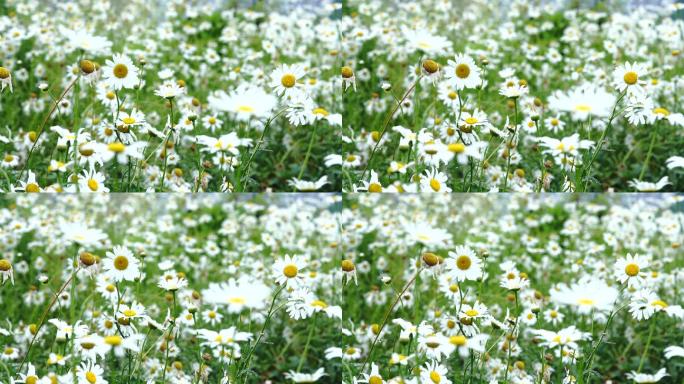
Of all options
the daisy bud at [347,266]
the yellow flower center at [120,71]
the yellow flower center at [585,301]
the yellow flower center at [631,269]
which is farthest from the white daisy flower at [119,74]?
the yellow flower center at [631,269]

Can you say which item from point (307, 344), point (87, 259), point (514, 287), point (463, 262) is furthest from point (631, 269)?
point (87, 259)

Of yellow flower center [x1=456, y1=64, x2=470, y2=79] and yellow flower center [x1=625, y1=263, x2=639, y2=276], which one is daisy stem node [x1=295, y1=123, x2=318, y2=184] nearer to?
yellow flower center [x1=456, y1=64, x2=470, y2=79]

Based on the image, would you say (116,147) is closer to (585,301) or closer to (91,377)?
(91,377)

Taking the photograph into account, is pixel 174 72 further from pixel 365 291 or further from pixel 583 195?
pixel 583 195

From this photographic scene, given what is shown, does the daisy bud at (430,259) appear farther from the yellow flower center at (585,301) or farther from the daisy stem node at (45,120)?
the daisy stem node at (45,120)

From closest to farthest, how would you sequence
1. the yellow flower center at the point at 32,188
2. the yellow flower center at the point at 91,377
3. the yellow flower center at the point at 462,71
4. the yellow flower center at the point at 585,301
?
the yellow flower center at the point at 585,301 → the yellow flower center at the point at 91,377 → the yellow flower center at the point at 32,188 → the yellow flower center at the point at 462,71

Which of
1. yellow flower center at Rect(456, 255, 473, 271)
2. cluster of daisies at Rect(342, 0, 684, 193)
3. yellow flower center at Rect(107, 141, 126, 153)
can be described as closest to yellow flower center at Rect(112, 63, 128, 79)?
yellow flower center at Rect(107, 141, 126, 153)
